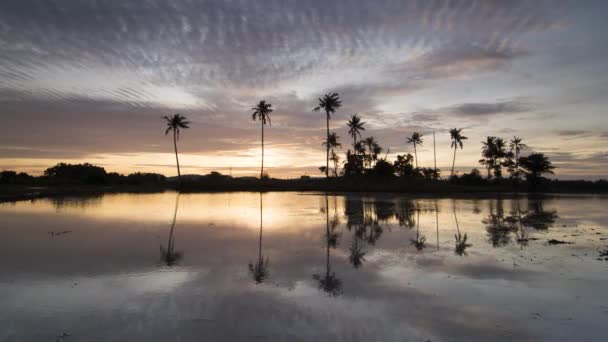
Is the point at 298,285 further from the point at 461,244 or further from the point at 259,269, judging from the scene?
the point at 461,244

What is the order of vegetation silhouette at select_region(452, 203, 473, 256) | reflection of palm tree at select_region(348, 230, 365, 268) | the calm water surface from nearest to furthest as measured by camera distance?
the calm water surface
reflection of palm tree at select_region(348, 230, 365, 268)
vegetation silhouette at select_region(452, 203, 473, 256)

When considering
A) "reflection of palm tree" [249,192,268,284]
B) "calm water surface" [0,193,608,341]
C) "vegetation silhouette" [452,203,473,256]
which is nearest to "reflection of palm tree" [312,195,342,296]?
"calm water surface" [0,193,608,341]

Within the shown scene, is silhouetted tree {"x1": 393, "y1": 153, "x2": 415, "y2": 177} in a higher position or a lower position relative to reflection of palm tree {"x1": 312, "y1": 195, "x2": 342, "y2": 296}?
higher

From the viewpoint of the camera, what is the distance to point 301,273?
Result: 11062 mm

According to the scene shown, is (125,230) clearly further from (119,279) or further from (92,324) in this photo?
(92,324)

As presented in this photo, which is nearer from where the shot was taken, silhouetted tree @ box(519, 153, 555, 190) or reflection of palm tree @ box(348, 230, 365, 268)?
reflection of palm tree @ box(348, 230, 365, 268)

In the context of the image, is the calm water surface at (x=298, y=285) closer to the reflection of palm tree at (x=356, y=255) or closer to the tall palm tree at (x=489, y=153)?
the reflection of palm tree at (x=356, y=255)

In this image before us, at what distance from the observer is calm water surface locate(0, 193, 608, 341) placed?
696cm

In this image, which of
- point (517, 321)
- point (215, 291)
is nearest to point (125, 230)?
point (215, 291)

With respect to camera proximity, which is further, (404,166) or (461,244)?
(404,166)

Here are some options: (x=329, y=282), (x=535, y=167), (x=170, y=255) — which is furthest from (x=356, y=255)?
(x=535, y=167)

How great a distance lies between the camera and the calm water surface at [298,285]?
6.96 m

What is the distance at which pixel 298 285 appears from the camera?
9.80m

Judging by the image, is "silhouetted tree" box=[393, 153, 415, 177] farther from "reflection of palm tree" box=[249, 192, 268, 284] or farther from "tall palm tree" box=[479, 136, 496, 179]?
"reflection of palm tree" box=[249, 192, 268, 284]
